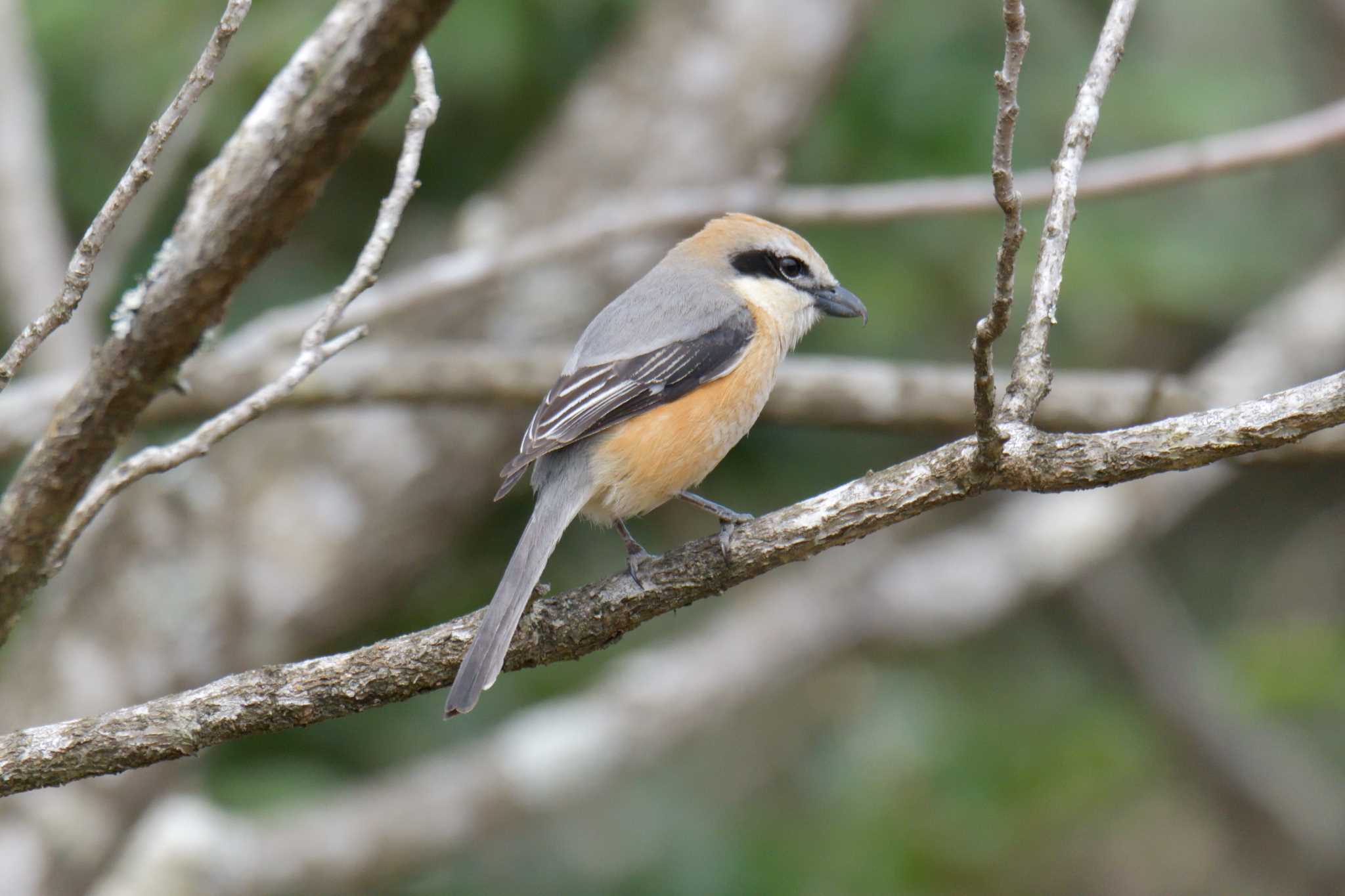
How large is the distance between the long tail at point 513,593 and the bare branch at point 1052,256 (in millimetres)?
1091

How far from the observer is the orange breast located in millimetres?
3547

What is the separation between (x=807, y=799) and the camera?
21.0 ft

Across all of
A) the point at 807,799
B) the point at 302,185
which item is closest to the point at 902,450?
the point at 807,799

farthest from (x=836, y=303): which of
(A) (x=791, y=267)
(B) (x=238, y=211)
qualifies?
(B) (x=238, y=211)

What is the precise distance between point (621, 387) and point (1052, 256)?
1331 mm

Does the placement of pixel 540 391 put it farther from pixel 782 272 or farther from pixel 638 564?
pixel 638 564

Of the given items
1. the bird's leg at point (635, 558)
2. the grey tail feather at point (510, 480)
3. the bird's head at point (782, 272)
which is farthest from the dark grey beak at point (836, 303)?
the grey tail feather at point (510, 480)

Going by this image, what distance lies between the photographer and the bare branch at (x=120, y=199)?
80.3 inches

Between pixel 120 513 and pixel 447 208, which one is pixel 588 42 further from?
pixel 120 513

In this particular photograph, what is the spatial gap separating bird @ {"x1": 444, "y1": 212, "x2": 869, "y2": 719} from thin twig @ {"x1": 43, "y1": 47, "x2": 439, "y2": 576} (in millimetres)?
792

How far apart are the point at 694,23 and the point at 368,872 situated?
405 cm

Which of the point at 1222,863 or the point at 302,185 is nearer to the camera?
the point at 302,185

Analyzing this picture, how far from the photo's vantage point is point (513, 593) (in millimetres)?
2879

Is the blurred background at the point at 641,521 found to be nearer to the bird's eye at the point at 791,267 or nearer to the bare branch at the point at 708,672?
the bare branch at the point at 708,672
